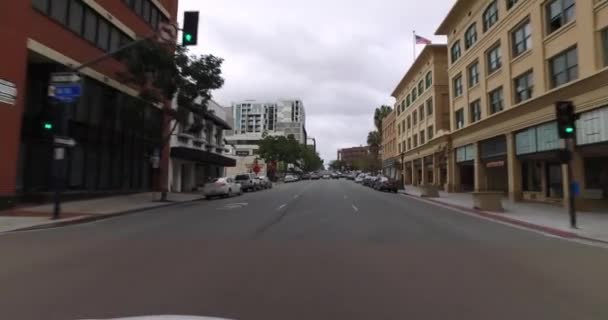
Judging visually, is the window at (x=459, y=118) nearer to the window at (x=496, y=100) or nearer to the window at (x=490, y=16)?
the window at (x=496, y=100)

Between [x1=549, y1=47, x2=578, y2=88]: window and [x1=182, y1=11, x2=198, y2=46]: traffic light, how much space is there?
18646 millimetres

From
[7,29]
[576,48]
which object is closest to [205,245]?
[7,29]

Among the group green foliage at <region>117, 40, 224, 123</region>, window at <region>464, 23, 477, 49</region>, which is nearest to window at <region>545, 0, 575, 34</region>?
window at <region>464, 23, 477, 49</region>

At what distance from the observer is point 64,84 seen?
58.0 ft

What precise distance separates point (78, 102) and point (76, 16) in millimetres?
4455

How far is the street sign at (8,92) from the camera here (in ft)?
61.7

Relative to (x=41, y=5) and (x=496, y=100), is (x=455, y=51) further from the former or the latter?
(x=41, y=5)

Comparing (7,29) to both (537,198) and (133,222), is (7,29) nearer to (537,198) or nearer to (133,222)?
(133,222)

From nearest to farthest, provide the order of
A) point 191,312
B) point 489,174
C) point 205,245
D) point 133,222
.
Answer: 1. point 191,312
2. point 205,245
3. point 133,222
4. point 489,174

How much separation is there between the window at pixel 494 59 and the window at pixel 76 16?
86.8 ft

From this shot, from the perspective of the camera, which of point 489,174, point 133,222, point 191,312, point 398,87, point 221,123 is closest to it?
point 191,312

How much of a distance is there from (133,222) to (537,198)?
2430 centimetres

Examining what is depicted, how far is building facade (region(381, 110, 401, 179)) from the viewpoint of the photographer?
80.8 meters

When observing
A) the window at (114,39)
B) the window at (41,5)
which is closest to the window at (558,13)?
the window at (114,39)
